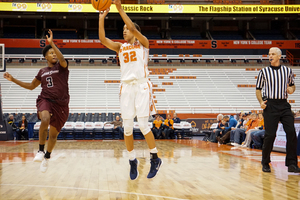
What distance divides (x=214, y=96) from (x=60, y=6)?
13366mm

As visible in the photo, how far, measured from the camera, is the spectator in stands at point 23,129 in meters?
14.0

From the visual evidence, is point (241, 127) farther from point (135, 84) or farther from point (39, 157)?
point (39, 157)

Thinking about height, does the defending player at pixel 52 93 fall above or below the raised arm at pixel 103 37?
below

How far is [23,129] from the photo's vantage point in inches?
553

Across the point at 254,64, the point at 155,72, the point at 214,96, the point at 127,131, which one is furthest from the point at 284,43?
the point at 127,131

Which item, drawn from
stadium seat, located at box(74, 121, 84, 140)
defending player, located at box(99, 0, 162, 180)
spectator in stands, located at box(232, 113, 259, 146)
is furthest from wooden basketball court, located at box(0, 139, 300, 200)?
stadium seat, located at box(74, 121, 84, 140)

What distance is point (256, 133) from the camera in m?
8.48

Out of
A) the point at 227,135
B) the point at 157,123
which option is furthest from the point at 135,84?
the point at 157,123

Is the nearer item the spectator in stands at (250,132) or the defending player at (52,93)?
the defending player at (52,93)

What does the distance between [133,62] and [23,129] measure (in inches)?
468

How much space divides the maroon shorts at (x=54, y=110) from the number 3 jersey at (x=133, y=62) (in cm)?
115

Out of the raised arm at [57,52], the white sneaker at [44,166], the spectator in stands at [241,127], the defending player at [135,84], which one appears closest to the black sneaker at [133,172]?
the defending player at [135,84]

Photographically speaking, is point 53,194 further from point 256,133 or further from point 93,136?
point 93,136

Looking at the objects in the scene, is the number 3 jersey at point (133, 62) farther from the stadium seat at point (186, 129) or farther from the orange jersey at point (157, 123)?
the stadium seat at point (186, 129)
